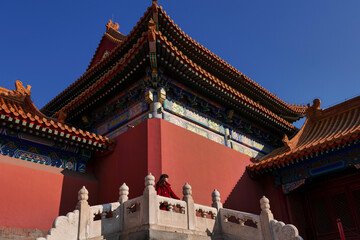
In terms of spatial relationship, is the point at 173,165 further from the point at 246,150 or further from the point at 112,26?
the point at 112,26

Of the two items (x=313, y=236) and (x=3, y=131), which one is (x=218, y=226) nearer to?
(x=313, y=236)

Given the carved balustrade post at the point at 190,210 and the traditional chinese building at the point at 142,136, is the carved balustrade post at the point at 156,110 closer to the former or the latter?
the traditional chinese building at the point at 142,136

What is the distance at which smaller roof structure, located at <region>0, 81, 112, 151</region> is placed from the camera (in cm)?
829

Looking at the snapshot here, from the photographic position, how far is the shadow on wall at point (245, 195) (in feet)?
34.1

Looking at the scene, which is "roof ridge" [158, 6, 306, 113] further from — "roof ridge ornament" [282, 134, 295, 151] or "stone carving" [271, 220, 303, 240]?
"stone carving" [271, 220, 303, 240]

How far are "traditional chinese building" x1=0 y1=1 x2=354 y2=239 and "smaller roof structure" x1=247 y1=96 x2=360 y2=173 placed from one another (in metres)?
0.24

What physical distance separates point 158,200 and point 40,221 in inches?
141

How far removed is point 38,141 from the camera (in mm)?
9398

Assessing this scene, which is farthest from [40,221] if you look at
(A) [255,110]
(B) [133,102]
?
(A) [255,110]

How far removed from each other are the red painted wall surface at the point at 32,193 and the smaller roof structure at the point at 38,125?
2.94 ft

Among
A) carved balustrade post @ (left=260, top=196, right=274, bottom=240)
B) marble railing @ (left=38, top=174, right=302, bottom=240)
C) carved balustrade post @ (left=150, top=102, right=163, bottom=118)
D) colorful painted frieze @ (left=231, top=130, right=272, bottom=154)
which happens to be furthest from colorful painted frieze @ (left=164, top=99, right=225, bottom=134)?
carved balustrade post @ (left=260, top=196, right=274, bottom=240)

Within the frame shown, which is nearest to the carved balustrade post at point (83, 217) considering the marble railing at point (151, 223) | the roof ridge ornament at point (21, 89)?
the marble railing at point (151, 223)

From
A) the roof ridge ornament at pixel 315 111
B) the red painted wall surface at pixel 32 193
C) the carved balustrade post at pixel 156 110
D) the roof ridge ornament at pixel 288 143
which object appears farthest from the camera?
the roof ridge ornament at pixel 315 111

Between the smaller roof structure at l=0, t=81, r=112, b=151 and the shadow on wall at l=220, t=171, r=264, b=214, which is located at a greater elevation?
the smaller roof structure at l=0, t=81, r=112, b=151
